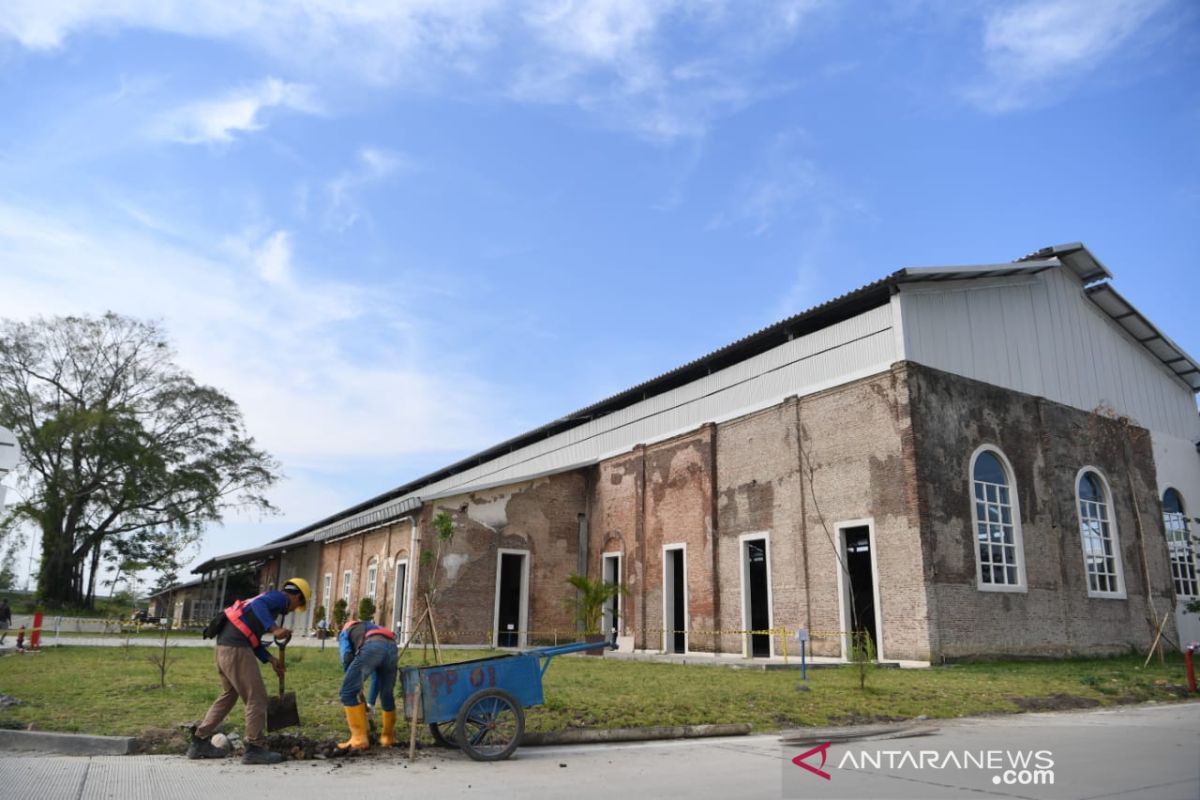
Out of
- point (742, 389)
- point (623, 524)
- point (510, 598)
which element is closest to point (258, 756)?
point (742, 389)

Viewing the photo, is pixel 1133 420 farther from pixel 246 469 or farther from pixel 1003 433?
pixel 246 469

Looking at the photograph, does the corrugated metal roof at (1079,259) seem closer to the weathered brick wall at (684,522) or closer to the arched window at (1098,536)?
the arched window at (1098,536)

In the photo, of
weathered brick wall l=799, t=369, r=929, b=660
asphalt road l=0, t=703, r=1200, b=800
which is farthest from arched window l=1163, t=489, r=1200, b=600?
asphalt road l=0, t=703, r=1200, b=800

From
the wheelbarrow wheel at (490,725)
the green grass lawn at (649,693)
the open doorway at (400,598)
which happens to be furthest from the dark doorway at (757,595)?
the wheelbarrow wheel at (490,725)

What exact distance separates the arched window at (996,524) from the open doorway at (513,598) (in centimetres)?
1386

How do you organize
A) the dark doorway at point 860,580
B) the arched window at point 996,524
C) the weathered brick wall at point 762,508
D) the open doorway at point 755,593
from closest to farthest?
the arched window at point 996,524 → the dark doorway at point 860,580 → the weathered brick wall at point 762,508 → the open doorway at point 755,593

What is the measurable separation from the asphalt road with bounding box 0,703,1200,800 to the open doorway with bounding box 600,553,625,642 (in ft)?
59.2

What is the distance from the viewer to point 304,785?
556 centimetres

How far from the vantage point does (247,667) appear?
21.8 ft

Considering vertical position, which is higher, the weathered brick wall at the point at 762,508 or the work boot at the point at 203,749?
the weathered brick wall at the point at 762,508

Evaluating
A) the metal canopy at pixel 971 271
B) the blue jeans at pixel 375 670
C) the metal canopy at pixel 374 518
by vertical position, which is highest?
the metal canopy at pixel 971 271

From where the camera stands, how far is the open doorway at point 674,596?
23297mm

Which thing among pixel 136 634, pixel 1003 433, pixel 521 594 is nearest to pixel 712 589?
pixel 521 594

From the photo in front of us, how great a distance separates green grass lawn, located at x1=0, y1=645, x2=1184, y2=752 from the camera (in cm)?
819
